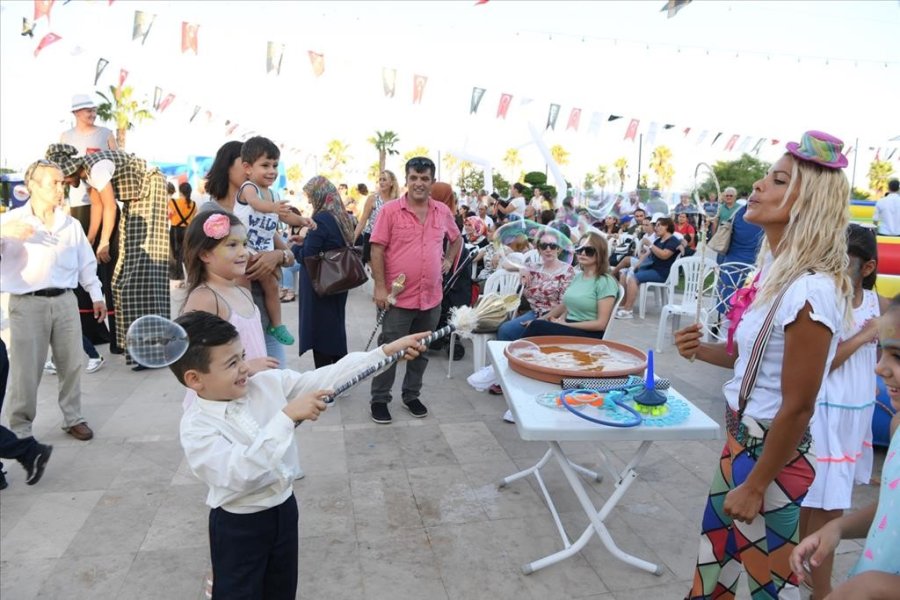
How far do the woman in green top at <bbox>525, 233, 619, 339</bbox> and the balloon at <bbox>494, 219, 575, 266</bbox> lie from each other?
35cm

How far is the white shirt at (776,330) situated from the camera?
1583 mm

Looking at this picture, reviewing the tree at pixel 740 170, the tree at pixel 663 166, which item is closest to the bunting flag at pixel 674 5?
the tree at pixel 740 170

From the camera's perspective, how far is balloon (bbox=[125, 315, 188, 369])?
156 cm

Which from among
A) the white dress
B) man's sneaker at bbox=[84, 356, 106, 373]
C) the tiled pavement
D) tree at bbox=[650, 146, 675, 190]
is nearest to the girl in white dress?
the white dress

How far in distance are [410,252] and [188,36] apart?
8007 mm

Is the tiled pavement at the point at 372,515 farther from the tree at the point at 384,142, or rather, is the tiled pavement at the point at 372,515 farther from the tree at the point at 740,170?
the tree at the point at 384,142

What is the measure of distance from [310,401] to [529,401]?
118cm

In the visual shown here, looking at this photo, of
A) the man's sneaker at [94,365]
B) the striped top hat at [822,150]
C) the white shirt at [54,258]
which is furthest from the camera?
the man's sneaker at [94,365]

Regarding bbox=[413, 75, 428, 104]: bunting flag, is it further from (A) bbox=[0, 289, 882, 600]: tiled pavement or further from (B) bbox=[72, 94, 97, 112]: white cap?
(A) bbox=[0, 289, 882, 600]: tiled pavement

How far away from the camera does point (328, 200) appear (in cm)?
459

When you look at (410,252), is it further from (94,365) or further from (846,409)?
(94,365)

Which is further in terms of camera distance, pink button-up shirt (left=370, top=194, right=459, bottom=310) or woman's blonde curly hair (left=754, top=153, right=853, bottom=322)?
pink button-up shirt (left=370, top=194, right=459, bottom=310)

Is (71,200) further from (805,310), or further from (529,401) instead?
(805,310)

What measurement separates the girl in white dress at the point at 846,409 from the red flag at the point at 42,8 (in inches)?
402
